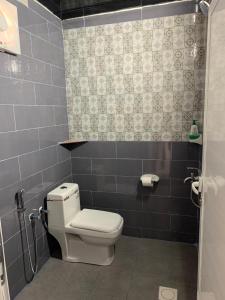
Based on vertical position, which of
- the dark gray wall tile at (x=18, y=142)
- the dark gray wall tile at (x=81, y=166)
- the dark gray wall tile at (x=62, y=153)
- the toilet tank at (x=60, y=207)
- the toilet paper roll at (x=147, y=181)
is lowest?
the toilet tank at (x=60, y=207)

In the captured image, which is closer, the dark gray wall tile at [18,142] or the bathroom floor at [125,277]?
the dark gray wall tile at [18,142]

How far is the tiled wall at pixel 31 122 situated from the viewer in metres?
1.73

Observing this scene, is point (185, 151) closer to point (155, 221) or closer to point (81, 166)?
point (155, 221)

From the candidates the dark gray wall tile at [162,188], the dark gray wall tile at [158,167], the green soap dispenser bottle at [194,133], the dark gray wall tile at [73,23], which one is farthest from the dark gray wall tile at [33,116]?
the green soap dispenser bottle at [194,133]

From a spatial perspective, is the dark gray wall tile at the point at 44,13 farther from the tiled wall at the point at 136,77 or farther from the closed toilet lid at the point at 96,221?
the closed toilet lid at the point at 96,221

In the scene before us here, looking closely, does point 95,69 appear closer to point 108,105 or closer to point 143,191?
point 108,105

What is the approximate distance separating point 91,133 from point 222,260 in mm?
1972

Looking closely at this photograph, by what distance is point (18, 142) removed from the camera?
1842 mm

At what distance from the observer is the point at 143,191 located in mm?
2531

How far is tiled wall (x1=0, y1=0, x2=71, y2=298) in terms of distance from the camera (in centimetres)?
173

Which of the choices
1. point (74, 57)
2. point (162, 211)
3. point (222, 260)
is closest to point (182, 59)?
point (74, 57)

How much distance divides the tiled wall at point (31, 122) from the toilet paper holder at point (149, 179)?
2.92 feet

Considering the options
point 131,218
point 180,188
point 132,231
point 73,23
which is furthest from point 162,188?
point 73,23

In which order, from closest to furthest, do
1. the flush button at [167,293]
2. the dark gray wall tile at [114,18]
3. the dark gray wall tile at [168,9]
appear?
the flush button at [167,293]
the dark gray wall tile at [168,9]
the dark gray wall tile at [114,18]
